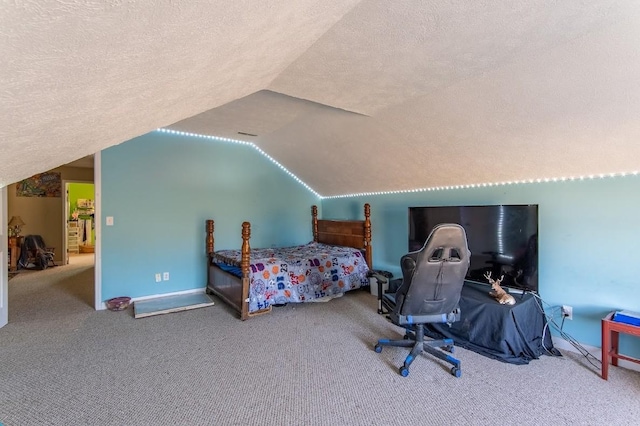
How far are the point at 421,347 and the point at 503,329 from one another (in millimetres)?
710

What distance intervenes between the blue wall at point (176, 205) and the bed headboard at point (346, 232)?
668 mm

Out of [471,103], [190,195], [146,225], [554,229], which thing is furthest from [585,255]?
[146,225]

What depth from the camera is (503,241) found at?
2.92 m

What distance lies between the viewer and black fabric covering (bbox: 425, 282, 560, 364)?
2.61m

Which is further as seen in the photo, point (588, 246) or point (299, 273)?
point (299, 273)

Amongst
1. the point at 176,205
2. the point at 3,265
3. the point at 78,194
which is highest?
the point at 78,194

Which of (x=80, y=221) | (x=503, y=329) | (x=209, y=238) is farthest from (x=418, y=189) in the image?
(x=80, y=221)

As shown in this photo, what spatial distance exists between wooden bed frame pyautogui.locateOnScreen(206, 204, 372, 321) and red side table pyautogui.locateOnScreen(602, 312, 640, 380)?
8.74 feet

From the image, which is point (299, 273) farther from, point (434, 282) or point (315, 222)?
point (434, 282)

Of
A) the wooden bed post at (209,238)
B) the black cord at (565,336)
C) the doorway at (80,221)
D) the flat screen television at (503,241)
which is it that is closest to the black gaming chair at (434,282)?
the flat screen television at (503,241)

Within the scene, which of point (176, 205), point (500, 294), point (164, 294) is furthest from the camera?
point (176, 205)

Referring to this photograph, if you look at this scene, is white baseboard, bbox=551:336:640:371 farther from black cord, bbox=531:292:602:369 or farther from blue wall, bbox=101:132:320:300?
blue wall, bbox=101:132:320:300

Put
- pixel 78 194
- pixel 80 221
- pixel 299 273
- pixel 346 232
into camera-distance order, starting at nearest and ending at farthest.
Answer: pixel 299 273
pixel 346 232
pixel 80 221
pixel 78 194

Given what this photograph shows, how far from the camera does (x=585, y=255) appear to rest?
8.75 feet
